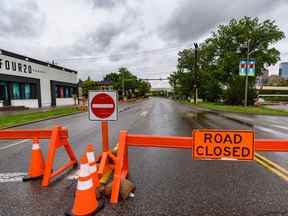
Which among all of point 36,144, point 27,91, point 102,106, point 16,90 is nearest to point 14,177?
point 36,144

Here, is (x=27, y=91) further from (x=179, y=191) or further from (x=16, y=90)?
(x=179, y=191)

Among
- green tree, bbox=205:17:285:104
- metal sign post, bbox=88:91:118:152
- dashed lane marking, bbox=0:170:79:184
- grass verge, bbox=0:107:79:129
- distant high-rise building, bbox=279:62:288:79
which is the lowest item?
grass verge, bbox=0:107:79:129

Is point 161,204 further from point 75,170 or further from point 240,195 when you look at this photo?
point 75,170

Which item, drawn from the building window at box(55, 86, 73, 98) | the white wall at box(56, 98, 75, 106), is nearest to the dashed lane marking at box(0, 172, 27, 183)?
the white wall at box(56, 98, 75, 106)

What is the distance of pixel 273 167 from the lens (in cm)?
456

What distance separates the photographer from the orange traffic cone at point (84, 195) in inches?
108

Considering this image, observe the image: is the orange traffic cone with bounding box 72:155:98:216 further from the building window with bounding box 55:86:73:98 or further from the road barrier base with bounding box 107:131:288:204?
the building window with bounding box 55:86:73:98

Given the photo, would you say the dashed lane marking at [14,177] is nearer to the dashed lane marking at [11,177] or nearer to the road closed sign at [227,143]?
the dashed lane marking at [11,177]

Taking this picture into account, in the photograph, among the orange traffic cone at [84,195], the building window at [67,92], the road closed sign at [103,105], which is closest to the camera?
the orange traffic cone at [84,195]

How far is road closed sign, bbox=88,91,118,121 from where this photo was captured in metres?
3.82

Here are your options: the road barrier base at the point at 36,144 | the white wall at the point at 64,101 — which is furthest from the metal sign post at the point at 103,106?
the white wall at the point at 64,101

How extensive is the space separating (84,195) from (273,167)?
13.9 ft

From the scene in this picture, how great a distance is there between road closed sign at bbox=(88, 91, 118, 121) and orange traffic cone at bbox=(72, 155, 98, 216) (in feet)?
3.90

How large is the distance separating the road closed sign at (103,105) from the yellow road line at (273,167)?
3651 millimetres
